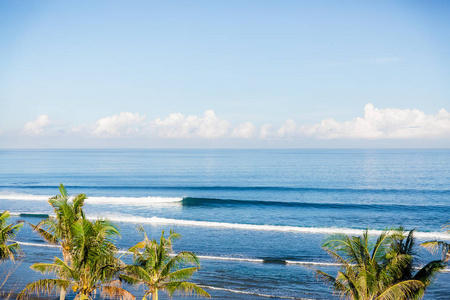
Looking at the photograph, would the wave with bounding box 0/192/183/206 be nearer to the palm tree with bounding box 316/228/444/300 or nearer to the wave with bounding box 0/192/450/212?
the wave with bounding box 0/192/450/212

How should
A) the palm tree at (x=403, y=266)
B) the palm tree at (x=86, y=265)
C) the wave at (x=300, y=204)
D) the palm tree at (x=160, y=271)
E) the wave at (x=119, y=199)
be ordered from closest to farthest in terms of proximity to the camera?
the palm tree at (x=403, y=266), the palm tree at (x=86, y=265), the palm tree at (x=160, y=271), the wave at (x=300, y=204), the wave at (x=119, y=199)

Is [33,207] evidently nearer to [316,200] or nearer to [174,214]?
[174,214]

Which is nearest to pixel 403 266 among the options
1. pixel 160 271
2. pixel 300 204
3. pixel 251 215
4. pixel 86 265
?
pixel 160 271

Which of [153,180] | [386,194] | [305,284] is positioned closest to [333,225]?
[305,284]

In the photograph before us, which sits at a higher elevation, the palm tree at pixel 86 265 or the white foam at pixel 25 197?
the palm tree at pixel 86 265

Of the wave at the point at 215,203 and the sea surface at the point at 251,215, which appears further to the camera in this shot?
the wave at the point at 215,203

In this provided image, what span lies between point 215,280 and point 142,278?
980 cm

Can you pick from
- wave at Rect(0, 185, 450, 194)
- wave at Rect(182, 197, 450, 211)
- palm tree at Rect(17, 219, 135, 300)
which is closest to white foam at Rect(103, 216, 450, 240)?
wave at Rect(182, 197, 450, 211)

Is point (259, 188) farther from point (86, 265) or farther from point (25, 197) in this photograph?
point (86, 265)

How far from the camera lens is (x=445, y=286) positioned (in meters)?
22.5

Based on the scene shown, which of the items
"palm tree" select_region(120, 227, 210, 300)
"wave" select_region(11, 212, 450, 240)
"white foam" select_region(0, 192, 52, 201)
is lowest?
"wave" select_region(11, 212, 450, 240)

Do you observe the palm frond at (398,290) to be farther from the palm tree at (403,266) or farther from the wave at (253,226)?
the wave at (253,226)

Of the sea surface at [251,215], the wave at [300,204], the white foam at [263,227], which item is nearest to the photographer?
the sea surface at [251,215]

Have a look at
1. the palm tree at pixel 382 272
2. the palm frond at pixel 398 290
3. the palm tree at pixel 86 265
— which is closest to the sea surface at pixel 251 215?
the palm tree at pixel 382 272
